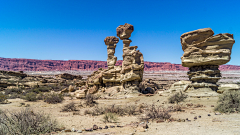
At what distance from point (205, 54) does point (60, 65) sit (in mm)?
152158

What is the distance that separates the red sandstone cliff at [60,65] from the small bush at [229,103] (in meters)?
135

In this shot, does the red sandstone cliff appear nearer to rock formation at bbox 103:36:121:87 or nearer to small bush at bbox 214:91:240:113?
rock formation at bbox 103:36:121:87

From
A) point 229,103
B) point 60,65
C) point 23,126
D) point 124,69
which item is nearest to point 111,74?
point 124,69

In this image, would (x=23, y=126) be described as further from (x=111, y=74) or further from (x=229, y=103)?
(x=111, y=74)

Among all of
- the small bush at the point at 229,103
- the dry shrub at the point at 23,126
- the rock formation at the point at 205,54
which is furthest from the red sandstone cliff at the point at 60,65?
the dry shrub at the point at 23,126

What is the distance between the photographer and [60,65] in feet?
494

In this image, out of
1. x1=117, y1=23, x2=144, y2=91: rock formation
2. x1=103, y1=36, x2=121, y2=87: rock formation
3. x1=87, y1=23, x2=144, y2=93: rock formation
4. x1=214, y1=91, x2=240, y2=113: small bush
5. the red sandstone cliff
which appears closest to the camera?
x1=214, y1=91, x2=240, y2=113: small bush

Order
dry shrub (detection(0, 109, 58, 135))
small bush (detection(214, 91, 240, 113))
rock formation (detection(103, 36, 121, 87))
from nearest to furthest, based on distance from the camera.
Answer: dry shrub (detection(0, 109, 58, 135)), small bush (detection(214, 91, 240, 113)), rock formation (detection(103, 36, 121, 87))

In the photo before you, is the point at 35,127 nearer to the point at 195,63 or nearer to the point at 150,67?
the point at 195,63

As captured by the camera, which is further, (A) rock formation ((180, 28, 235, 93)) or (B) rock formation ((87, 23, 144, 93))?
(B) rock formation ((87, 23, 144, 93))

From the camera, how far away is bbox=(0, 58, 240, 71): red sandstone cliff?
133000mm

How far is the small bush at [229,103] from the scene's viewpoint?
24.4ft

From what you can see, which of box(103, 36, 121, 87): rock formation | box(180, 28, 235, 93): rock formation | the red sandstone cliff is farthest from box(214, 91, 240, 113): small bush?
the red sandstone cliff

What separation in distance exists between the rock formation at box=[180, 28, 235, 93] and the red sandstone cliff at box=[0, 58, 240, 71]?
5092 inches
